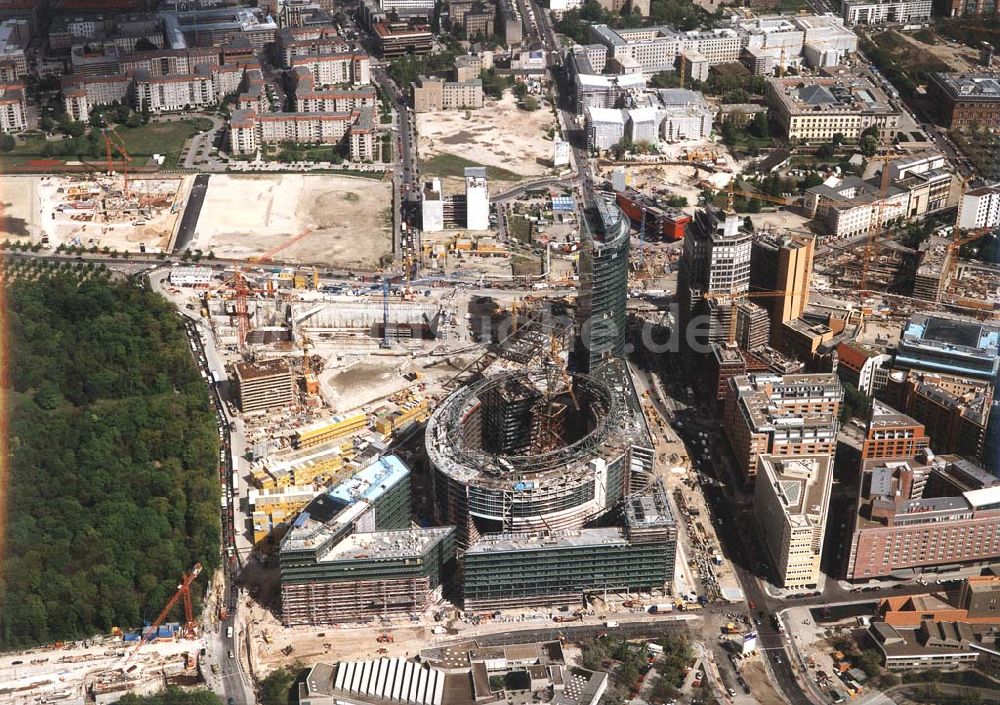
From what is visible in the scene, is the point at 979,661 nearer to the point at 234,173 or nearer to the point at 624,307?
the point at 624,307

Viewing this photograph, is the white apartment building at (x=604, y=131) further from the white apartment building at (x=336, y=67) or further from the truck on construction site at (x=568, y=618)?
the truck on construction site at (x=568, y=618)

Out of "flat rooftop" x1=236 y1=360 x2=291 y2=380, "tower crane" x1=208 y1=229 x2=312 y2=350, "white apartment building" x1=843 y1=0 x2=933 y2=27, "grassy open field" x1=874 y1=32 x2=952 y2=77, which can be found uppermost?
"white apartment building" x1=843 y1=0 x2=933 y2=27

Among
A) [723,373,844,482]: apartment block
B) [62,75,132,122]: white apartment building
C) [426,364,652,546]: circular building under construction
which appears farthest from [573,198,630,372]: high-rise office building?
[62,75,132,122]: white apartment building

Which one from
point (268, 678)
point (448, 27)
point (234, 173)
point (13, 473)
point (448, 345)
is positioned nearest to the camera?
point (268, 678)

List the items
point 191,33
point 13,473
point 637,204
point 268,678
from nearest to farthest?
point 268,678
point 13,473
point 637,204
point 191,33

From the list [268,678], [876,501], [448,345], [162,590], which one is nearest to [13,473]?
[162,590]

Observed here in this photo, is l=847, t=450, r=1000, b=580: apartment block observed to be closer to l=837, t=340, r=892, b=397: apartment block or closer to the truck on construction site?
the truck on construction site
